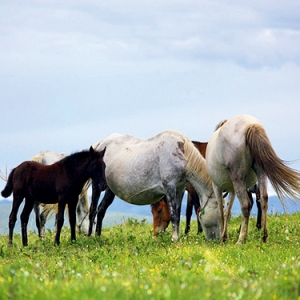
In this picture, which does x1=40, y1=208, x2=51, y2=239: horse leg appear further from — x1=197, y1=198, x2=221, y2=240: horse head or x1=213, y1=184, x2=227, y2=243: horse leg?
x1=213, y1=184, x2=227, y2=243: horse leg

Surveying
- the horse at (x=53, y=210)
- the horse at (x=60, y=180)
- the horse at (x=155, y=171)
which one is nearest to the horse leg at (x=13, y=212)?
the horse at (x=60, y=180)

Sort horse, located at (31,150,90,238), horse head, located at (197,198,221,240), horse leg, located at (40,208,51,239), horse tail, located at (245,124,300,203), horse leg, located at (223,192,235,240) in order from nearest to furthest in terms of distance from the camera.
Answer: horse tail, located at (245,124,300,203), horse leg, located at (223,192,235,240), horse head, located at (197,198,221,240), horse, located at (31,150,90,238), horse leg, located at (40,208,51,239)

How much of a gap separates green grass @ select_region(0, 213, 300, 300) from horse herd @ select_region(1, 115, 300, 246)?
0.74m

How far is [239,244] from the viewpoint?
11234 millimetres

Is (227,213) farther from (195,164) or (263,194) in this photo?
(263,194)

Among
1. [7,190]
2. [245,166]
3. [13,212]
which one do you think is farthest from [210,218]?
[7,190]

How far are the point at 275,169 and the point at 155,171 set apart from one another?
11.4 ft

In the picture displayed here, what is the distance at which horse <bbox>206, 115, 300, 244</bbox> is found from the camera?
36.7ft

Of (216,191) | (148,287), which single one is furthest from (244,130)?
(148,287)

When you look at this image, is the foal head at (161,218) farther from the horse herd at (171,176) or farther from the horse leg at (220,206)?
the horse leg at (220,206)

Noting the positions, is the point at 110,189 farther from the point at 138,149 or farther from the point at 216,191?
the point at 216,191

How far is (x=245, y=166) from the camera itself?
11578mm

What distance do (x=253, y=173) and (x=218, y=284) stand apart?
6218 millimetres

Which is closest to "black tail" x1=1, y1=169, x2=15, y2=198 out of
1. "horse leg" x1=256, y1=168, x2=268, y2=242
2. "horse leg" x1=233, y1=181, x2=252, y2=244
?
"horse leg" x1=233, y1=181, x2=252, y2=244
